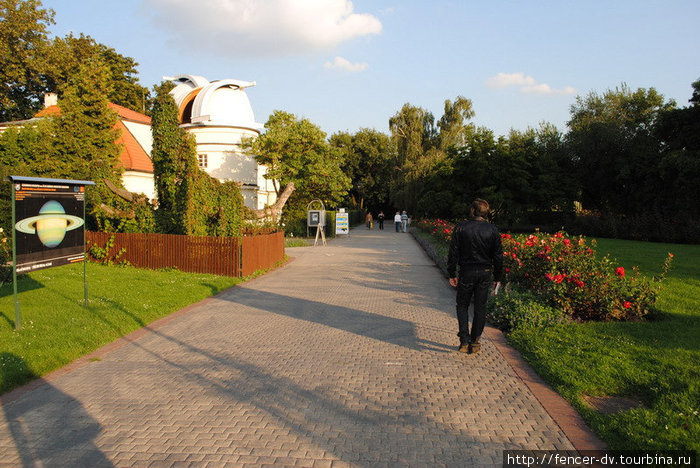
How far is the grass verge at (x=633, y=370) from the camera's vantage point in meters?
3.75

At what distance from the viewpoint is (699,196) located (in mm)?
28156

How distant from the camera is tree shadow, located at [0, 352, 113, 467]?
3514 millimetres

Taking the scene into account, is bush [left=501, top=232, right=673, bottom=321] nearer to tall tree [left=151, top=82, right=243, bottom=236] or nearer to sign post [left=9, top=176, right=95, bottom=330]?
sign post [left=9, top=176, right=95, bottom=330]

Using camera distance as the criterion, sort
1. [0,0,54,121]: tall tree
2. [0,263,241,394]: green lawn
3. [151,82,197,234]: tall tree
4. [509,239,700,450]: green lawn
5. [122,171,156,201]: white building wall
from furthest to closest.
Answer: [122,171,156,201]: white building wall < [0,0,54,121]: tall tree < [151,82,197,234]: tall tree < [0,263,241,394]: green lawn < [509,239,700,450]: green lawn

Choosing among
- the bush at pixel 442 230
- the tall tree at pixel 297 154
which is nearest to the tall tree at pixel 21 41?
the tall tree at pixel 297 154

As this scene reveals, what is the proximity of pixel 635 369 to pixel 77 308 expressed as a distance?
8.38 m

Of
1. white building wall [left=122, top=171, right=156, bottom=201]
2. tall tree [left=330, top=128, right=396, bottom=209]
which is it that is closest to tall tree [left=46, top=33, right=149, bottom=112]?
white building wall [left=122, top=171, right=156, bottom=201]

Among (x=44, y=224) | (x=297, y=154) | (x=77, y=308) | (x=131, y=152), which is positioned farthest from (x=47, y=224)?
(x=131, y=152)

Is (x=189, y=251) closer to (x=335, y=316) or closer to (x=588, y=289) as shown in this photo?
(x=335, y=316)

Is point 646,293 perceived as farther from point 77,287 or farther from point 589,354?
point 77,287

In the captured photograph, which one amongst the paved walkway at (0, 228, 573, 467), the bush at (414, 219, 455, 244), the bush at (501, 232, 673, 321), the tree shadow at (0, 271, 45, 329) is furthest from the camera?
the bush at (414, 219, 455, 244)

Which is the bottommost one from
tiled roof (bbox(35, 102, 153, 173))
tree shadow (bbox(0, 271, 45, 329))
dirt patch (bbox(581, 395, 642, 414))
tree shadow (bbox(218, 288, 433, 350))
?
tree shadow (bbox(218, 288, 433, 350))

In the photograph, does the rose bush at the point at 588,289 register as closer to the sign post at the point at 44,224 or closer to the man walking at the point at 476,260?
the man walking at the point at 476,260

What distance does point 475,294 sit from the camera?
5988 millimetres
